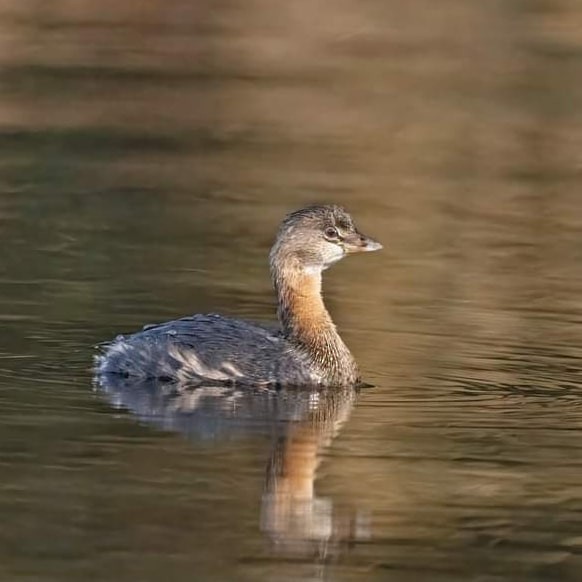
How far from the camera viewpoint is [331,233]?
1188 cm

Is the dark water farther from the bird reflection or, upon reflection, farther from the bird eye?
the bird eye

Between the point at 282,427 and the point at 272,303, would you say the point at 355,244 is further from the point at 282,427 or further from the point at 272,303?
the point at 272,303

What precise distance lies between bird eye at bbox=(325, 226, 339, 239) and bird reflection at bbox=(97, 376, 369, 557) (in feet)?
3.09

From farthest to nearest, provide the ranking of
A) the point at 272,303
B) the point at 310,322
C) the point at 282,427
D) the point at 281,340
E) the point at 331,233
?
the point at 272,303 < the point at 331,233 < the point at 310,322 < the point at 281,340 < the point at 282,427

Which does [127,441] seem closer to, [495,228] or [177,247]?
[177,247]

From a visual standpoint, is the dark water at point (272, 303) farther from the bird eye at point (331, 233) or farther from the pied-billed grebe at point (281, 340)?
the bird eye at point (331, 233)

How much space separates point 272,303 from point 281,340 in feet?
7.41

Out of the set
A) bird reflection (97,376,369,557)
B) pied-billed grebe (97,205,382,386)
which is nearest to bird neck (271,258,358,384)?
pied-billed grebe (97,205,382,386)

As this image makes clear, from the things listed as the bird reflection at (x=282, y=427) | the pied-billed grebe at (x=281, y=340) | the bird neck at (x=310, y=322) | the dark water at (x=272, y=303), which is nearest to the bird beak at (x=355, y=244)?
the pied-billed grebe at (x=281, y=340)

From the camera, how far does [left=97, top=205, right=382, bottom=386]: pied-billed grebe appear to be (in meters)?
11.2

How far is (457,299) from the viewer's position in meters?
14.1

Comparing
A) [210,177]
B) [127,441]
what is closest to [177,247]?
[210,177]

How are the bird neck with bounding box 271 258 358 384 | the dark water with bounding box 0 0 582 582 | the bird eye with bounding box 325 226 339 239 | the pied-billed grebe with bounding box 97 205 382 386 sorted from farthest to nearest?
the bird eye with bounding box 325 226 339 239
the bird neck with bounding box 271 258 358 384
the pied-billed grebe with bounding box 97 205 382 386
the dark water with bounding box 0 0 582 582

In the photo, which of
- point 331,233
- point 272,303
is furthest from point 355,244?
point 272,303
